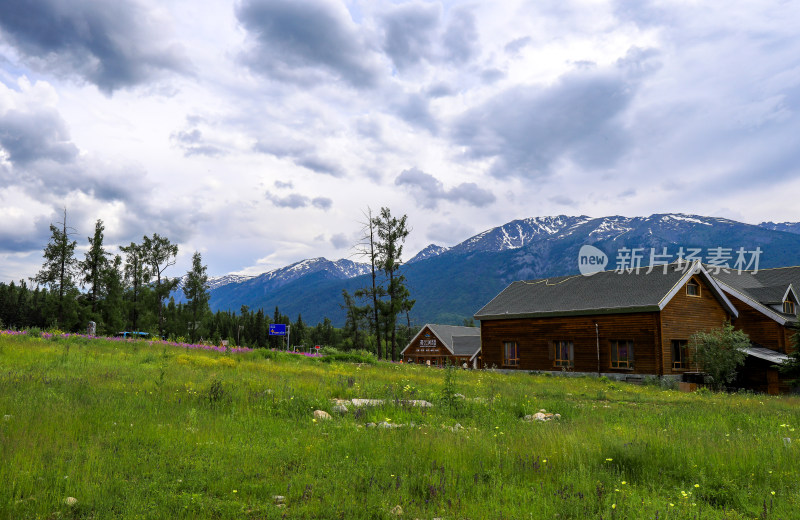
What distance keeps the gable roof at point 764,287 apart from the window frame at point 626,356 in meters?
10.1

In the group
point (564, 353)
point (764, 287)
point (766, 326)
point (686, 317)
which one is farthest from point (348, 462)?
point (764, 287)

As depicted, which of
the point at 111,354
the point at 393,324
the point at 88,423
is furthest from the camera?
the point at 393,324

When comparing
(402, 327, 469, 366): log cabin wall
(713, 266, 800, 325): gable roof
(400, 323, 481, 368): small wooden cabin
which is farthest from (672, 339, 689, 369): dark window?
(402, 327, 469, 366): log cabin wall

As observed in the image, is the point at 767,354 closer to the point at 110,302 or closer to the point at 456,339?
the point at 456,339

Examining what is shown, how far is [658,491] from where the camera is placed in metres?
5.95

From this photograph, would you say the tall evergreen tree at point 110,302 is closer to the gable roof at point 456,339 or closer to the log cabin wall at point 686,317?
the gable roof at point 456,339

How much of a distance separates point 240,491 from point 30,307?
428 feet

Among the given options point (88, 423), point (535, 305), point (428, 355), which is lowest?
point (428, 355)

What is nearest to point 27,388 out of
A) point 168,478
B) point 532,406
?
point 168,478

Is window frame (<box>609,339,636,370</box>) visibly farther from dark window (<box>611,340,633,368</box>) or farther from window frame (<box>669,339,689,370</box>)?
window frame (<box>669,339,689,370</box>)

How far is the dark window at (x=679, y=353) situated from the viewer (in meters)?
32.3

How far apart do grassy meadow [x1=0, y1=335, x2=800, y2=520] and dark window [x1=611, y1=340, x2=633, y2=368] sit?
902 inches

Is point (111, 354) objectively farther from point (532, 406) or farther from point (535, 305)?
point (535, 305)

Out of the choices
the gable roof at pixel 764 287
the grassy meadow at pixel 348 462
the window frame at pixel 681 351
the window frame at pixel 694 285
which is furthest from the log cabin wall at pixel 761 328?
the grassy meadow at pixel 348 462
